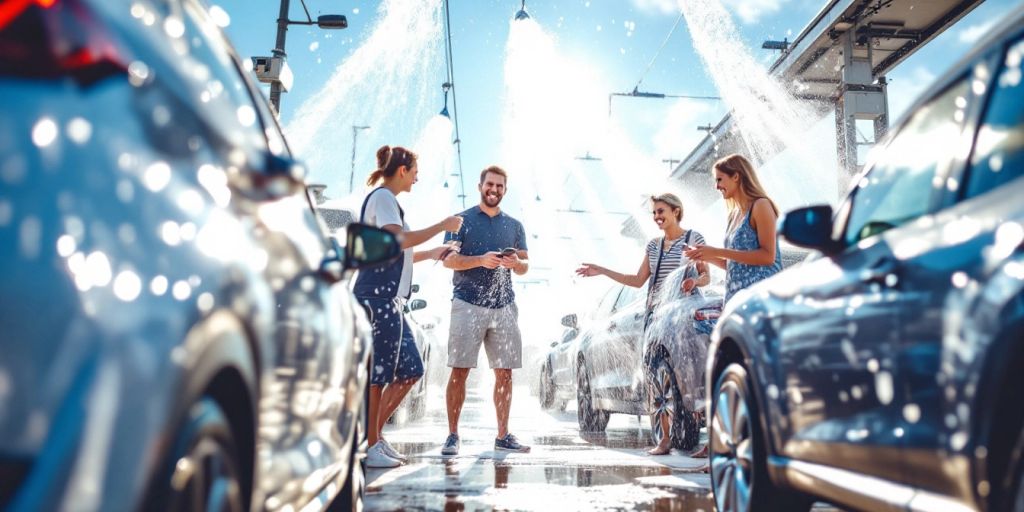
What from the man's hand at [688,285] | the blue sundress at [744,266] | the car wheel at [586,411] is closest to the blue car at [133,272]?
the blue sundress at [744,266]

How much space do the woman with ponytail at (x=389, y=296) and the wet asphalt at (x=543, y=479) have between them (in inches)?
15.8

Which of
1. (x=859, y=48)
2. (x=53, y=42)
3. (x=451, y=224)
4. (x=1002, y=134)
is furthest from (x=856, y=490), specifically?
(x=859, y=48)

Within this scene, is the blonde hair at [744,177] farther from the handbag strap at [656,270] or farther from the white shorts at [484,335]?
the white shorts at [484,335]

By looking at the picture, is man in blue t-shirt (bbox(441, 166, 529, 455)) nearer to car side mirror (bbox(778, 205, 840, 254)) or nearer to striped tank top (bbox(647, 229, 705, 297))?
striped tank top (bbox(647, 229, 705, 297))

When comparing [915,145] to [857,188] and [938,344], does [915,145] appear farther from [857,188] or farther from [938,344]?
[938,344]

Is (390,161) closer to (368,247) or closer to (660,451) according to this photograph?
(660,451)

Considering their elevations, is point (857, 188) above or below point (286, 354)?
above

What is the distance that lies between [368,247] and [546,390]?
463 inches

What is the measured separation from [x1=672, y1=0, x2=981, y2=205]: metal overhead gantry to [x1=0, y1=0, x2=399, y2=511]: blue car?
1660 centimetres

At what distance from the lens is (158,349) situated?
122cm

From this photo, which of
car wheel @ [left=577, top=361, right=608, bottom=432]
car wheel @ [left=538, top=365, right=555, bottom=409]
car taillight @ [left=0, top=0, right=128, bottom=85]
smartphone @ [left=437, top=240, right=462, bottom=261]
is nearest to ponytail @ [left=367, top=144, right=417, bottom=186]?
smartphone @ [left=437, top=240, right=462, bottom=261]

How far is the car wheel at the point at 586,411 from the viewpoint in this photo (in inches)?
381

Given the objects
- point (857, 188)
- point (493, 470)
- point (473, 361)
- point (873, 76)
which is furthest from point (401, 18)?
point (857, 188)

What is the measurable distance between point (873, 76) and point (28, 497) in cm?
1984
